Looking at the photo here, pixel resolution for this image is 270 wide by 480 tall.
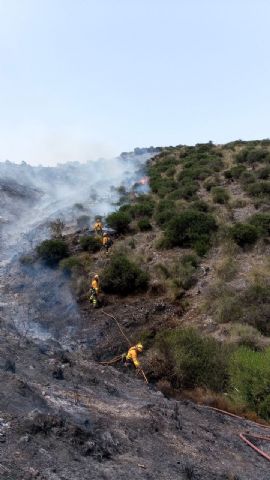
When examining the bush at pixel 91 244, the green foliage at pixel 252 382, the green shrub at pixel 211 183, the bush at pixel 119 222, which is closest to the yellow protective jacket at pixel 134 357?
the green foliage at pixel 252 382

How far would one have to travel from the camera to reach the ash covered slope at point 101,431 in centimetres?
480

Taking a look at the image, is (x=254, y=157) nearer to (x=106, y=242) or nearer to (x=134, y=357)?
(x=106, y=242)

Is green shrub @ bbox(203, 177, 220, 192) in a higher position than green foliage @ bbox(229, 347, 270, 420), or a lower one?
higher

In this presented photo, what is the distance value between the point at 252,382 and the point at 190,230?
333 inches

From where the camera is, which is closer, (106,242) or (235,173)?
(106,242)

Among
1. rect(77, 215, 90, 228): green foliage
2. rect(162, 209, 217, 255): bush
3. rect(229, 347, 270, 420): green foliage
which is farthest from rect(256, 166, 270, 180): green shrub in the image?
rect(229, 347, 270, 420): green foliage

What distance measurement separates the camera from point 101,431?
581 centimetres

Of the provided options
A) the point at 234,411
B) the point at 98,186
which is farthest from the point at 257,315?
the point at 98,186

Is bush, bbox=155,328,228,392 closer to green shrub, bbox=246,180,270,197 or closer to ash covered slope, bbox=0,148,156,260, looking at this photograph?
ash covered slope, bbox=0,148,156,260

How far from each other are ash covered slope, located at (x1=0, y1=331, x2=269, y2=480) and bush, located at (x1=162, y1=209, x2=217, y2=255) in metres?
7.26

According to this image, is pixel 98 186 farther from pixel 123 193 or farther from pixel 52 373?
pixel 52 373

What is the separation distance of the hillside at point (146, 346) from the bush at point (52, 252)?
74mm

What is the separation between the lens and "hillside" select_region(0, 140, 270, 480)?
5.36 meters

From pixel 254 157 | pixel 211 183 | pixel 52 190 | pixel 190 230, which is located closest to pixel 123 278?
pixel 190 230
